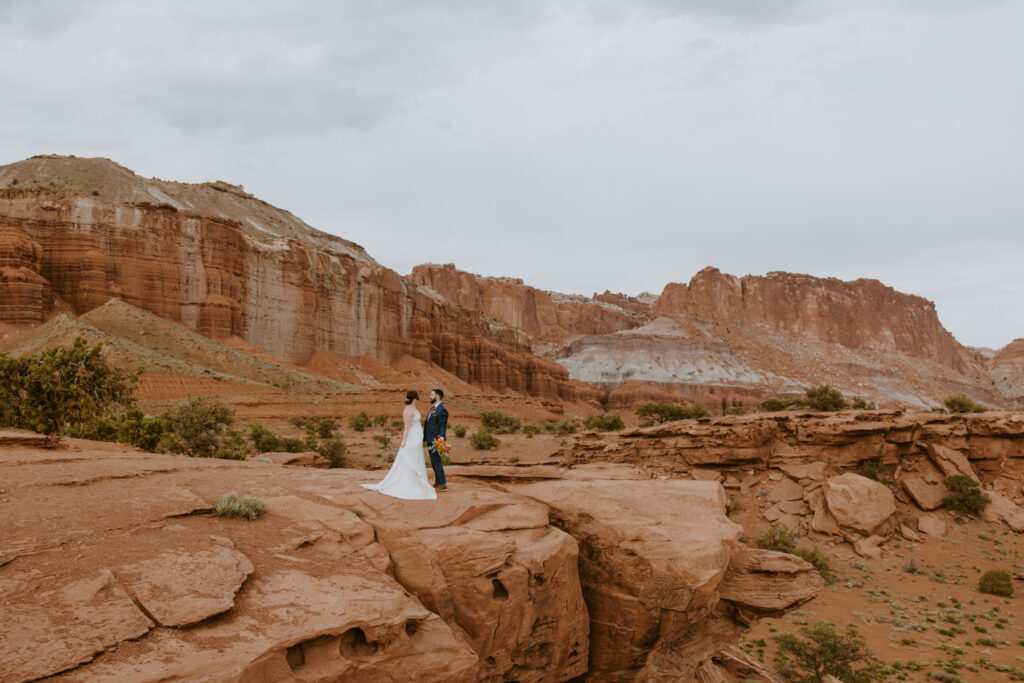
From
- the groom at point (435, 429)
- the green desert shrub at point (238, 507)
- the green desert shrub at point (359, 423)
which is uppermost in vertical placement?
the groom at point (435, 429)

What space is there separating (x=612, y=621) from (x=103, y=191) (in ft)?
239

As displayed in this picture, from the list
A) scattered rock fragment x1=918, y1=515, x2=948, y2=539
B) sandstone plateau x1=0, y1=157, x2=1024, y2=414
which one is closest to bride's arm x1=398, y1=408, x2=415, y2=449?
scattered rock fragment x1=918, y1=515, x2=948, y2=539

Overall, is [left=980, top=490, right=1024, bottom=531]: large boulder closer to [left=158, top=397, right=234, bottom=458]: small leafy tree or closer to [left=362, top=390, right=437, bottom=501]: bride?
[left=362, top=390, right=437, bottom=501]: bride

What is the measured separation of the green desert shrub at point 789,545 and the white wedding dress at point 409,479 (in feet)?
43.2

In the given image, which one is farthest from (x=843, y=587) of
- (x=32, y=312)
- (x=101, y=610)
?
(x=32, y=312)

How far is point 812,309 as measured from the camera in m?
156

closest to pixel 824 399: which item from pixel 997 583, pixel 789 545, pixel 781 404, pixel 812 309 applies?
pixel 781 404

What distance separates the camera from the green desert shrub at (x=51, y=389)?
17203 mm

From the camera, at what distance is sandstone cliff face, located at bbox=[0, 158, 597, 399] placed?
50.3 metres

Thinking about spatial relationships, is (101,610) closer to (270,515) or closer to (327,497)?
(270,515)

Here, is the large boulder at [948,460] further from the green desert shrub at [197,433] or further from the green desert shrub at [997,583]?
the green desert shrub at [197,433]

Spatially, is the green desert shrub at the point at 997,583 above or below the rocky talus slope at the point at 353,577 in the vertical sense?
below

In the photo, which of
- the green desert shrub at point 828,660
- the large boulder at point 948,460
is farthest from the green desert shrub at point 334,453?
the large boulder at point 948,460

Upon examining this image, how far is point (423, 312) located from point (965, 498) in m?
71.1
